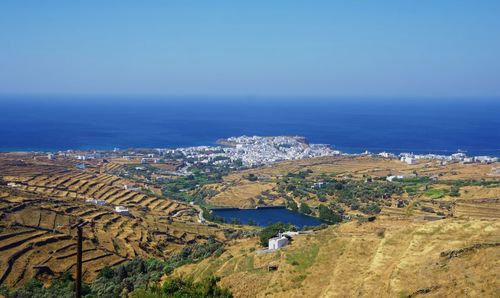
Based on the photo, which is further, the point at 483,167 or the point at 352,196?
the point at 483,167

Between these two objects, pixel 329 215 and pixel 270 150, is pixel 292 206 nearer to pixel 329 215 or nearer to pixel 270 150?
pixel 329 215

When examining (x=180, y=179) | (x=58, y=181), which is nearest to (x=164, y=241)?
(x=58, y=181)

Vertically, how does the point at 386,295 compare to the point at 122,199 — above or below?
above

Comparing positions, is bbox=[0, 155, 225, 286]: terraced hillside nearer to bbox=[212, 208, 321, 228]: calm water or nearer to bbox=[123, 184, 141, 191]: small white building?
bbox=[123, 184, 141, 191]: small white building

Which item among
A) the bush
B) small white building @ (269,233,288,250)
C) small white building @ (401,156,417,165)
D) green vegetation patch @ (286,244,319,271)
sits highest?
green vegetation patch @ (286,244,319,271)

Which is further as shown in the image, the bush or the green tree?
the green tree

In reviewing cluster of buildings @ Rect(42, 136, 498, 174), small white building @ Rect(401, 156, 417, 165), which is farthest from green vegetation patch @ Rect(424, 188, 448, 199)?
cluster of buildings @ Rect(42, 136, 498, 174)

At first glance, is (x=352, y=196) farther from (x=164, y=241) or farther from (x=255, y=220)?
(x=164, y=241)

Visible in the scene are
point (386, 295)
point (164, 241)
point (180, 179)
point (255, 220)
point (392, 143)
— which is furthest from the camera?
point (392, 143)
